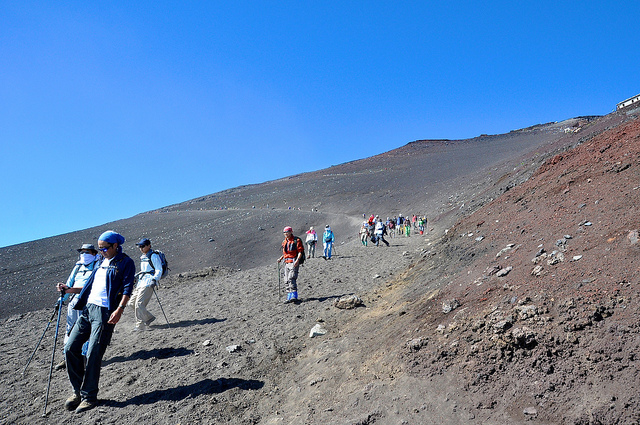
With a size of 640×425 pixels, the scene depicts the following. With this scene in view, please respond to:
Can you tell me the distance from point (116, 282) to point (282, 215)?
3962 centimetres

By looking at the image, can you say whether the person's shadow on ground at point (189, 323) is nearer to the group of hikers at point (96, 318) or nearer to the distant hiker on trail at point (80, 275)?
the distant hiker on trail at point (80, 275)

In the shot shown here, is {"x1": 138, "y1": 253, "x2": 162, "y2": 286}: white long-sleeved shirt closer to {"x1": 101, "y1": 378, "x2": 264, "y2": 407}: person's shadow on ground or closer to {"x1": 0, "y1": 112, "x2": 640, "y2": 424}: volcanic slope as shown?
{"x1": 0, "y1": 112, "x2": 640, "y2": 424}: volcanic slope

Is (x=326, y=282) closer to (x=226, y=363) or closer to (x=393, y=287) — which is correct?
(x=393, y=287)

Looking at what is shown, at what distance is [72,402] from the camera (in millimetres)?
4555

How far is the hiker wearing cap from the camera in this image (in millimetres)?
7527

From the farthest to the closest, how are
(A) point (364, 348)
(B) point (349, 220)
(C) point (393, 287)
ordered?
(B) point (349, 220), (C) point (393, 287), (A) point (364, 348)

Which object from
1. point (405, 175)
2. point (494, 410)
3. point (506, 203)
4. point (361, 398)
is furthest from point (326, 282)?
point (405, 175)

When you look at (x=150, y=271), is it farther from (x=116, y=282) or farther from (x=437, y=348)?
(x=437, y=348)

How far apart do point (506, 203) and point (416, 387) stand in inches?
371

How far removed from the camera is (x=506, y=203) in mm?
11578

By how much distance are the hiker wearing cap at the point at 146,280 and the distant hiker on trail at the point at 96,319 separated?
2.79m

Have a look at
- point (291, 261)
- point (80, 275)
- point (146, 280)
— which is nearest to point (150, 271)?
point (146, 280)

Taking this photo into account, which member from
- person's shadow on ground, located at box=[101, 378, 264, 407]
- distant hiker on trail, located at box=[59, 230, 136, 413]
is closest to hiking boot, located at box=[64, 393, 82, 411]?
distant hiker on trail, located at box=[59, 230, 136, 413]

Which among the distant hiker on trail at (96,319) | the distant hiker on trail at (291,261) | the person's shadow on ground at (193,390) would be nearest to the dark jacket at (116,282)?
the distant hiker on trail at (96,319)
